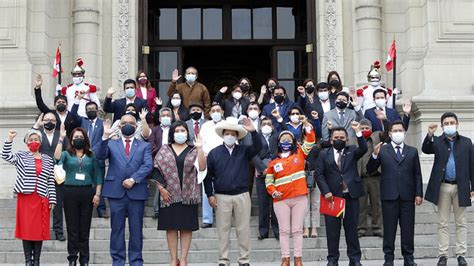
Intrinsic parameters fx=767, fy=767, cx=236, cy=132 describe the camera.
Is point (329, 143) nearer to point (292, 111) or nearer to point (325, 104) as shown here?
point (292, 111)

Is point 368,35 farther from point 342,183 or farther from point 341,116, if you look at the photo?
point 342,183

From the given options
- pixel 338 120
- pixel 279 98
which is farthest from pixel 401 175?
pixel 279 98

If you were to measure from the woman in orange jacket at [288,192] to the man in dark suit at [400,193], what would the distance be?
3.60 ft

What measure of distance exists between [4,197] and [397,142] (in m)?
7.29

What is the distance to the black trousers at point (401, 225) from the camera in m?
9.97

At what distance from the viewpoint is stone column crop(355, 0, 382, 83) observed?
51.9ft

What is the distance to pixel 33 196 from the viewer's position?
9.91 metres

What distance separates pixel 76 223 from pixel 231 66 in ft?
49.6

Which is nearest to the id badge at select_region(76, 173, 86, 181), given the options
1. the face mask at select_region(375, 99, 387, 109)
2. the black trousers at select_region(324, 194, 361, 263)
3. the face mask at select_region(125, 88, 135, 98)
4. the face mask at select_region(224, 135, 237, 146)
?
the face mask at select_region(224, 135, 237, 146)

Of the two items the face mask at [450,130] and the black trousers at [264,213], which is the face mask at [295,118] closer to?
the black trousers at [264,213]

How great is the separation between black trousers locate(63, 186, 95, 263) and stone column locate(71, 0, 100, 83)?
6.08 metres

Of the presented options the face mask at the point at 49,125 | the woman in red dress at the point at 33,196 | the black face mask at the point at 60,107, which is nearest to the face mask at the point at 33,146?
the woman in red dress at the point at 33,196

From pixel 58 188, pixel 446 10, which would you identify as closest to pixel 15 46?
pixel 58 188

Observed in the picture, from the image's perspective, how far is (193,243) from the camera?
11211mm
